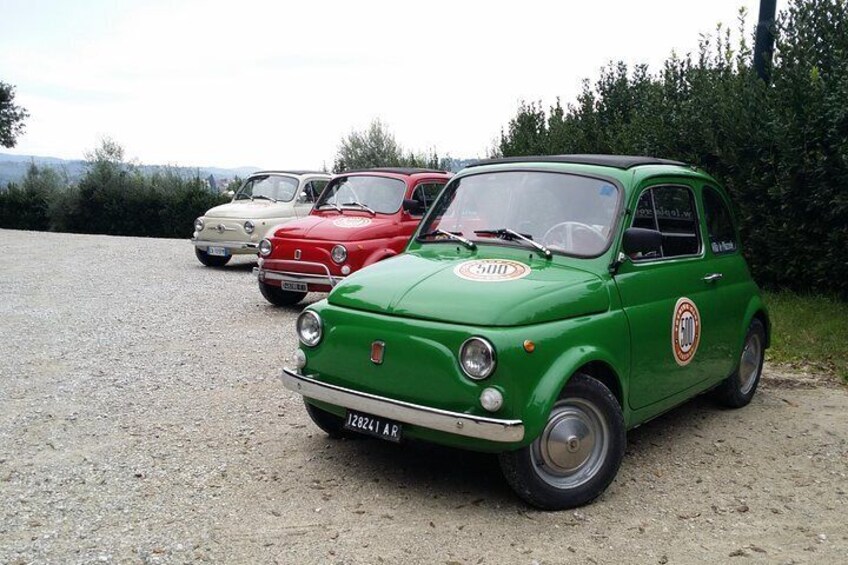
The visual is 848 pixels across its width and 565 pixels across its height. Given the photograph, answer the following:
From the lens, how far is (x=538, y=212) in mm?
5352

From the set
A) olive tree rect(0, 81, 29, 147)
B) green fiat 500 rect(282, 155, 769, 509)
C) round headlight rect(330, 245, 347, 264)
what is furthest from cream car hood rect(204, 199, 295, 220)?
→ olive tree rect(0, 81, 29, 147)

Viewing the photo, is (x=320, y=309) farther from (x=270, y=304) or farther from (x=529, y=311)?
(x=270, y=304)

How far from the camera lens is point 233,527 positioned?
14.1ft

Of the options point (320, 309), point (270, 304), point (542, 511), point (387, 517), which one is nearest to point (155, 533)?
point (387, 517)

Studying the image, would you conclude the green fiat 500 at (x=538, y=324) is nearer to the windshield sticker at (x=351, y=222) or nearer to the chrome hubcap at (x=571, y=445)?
the chrome hubcap at (x=571, y=445)

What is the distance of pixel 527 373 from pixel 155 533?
6.63 ft

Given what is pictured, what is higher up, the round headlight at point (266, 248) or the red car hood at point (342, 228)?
the red car hood at point (342, 228)

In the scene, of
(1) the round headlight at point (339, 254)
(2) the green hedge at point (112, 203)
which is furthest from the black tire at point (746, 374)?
(2) the green hedge at point (112, 203)

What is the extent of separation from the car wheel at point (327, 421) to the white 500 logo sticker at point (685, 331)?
218cm

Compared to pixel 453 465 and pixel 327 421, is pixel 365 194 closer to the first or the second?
pixel 327 421

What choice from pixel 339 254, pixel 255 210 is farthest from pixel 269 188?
pixel 339 254

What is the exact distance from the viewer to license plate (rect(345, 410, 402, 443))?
4.56 metres

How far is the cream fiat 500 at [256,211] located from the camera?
1539 cm

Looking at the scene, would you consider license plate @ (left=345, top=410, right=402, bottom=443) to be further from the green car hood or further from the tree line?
the tree line
